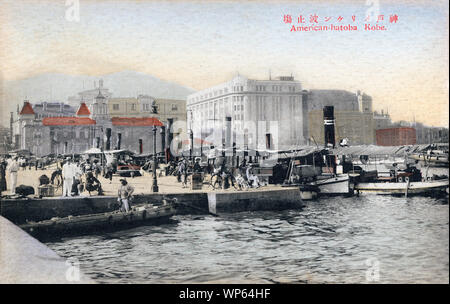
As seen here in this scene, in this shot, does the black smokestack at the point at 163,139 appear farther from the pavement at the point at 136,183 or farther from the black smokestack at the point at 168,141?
the pavement at the point at 136,183

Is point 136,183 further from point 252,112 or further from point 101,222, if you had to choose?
point 252,112

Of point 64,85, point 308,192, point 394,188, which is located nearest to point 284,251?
point 308,192

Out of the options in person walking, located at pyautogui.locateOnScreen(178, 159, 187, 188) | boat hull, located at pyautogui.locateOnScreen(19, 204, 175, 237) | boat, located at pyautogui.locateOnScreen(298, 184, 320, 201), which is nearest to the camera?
boat hull, located at pyautogui.locateOnScreen(19, 204, 175, 237)

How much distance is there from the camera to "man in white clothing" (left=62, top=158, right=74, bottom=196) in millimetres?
5727

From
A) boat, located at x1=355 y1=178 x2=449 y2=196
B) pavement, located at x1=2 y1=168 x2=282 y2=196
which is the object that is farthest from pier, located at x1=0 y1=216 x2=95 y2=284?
boat, located at x1=355 y1=178 x2=449 y2=196

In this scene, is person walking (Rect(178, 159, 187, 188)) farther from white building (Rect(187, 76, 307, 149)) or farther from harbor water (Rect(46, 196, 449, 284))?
harbor water (Rect(46, 196, 449, 284))

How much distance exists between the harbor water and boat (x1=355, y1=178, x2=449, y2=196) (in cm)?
39

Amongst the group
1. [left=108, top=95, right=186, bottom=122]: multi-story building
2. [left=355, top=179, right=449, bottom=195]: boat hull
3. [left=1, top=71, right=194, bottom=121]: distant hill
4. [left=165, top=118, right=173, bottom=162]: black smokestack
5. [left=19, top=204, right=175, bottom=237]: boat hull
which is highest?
[left=1, top=71, right=194, bottom=121]: distant hill

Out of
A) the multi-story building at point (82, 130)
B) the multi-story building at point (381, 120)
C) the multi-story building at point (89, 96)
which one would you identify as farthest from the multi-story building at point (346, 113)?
the multi-story building at point (89, 96)

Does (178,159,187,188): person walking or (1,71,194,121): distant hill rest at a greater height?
(1,71,194,121): distant hill

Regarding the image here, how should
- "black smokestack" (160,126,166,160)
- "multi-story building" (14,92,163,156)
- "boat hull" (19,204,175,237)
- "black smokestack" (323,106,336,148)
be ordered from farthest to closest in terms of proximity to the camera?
"black smokestack" (160,126,166,160)
"black smokestack" (323,106,336,148)
"multi-story building" (14,92,163,156)
"boat hull" (19,204,175,237)

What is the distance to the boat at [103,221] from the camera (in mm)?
5316

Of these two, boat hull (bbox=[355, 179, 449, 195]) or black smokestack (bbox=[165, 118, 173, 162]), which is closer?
black smokestack (bbox=[165, 118, 173, 162])
